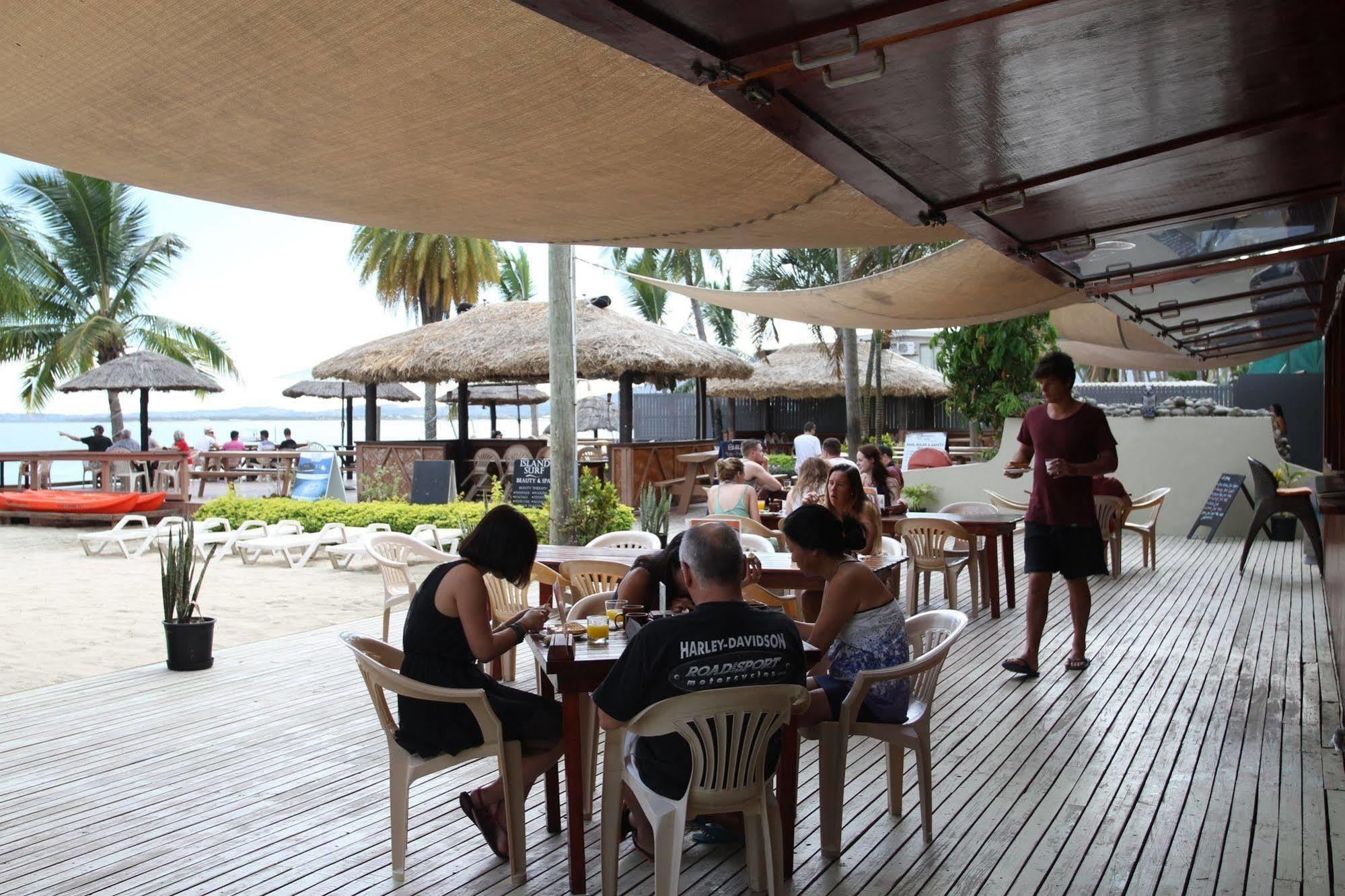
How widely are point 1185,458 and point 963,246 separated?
8.80m

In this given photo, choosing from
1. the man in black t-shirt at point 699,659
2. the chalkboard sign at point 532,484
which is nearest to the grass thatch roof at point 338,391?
the chalkboard sign at point 532,484

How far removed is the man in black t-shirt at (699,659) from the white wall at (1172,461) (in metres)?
10.8

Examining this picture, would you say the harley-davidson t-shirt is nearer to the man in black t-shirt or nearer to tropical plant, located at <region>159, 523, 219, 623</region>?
the man in black t-shirt

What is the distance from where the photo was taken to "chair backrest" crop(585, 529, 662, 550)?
657 centimetres

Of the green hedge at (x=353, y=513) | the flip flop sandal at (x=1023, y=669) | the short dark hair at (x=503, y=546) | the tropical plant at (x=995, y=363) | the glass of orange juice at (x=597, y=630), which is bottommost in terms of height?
the flip flop sandal at (x=1023, y=669)

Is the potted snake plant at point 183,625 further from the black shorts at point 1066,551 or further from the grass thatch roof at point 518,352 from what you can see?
the grass thatch roof at point 518,352

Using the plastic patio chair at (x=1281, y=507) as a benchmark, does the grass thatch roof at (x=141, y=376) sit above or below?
above

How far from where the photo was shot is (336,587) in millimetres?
9836

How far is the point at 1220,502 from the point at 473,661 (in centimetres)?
1123

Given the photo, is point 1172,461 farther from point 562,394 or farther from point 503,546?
point 503,546

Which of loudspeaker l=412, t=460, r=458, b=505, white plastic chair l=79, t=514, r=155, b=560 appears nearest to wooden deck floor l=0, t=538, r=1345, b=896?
white plastic chair l=79, t=514, r=155, b=560

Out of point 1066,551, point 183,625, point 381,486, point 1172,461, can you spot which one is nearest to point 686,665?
point 1066,551

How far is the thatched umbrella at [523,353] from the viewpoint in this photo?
53.4 feet

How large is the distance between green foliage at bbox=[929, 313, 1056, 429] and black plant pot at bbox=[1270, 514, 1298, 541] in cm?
309
